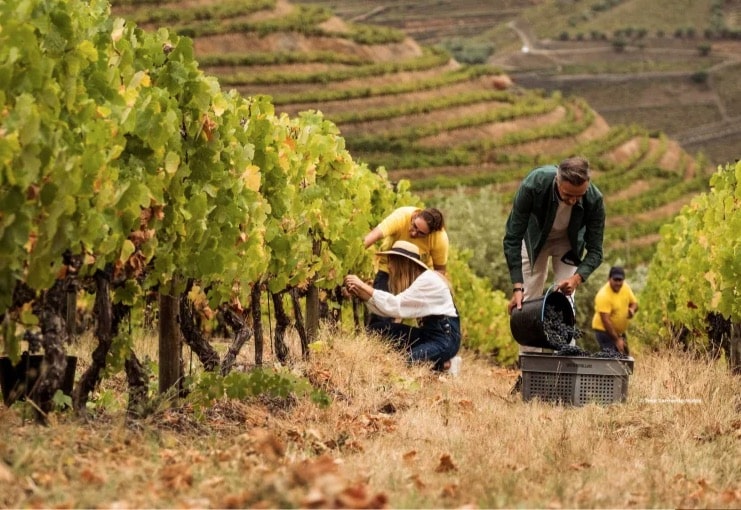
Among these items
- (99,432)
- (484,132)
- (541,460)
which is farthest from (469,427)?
(484,132)

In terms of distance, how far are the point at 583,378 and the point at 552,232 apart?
1.04m

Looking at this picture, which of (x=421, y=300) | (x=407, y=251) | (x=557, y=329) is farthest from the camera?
(x=407, y=251)

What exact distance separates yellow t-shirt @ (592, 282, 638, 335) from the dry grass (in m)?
6.11

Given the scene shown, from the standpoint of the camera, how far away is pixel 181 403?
5656mm

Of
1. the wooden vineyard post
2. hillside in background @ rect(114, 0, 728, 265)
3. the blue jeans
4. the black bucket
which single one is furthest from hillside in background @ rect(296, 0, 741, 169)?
the wooden vineyard post

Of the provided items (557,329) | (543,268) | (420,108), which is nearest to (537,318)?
(557,329)

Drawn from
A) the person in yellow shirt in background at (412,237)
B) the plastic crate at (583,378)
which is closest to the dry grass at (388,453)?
the plastic crate at (583,378)

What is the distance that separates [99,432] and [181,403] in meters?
0.81

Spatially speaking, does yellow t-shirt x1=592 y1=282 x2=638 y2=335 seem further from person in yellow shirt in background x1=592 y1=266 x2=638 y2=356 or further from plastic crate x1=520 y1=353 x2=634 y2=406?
plastic crate x1=520 y1=353 x2=634 y2=406

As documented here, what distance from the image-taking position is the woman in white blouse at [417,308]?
8.45 metres

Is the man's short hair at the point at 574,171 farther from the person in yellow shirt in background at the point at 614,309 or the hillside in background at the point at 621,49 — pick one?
the hillside in background at the point at 621,49

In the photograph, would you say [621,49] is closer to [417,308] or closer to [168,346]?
[417,308]

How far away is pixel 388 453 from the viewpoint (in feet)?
17.0

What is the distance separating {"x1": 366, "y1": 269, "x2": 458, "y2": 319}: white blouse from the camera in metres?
8.37
